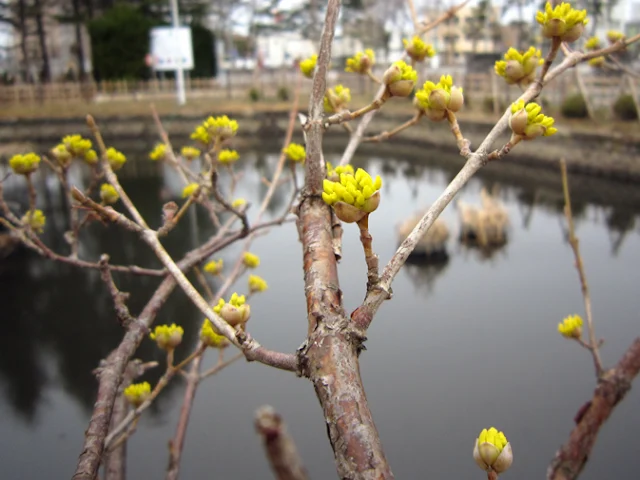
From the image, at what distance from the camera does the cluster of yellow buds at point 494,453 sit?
0.35m

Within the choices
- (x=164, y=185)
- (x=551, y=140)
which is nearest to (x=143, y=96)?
(x=164, y=185)

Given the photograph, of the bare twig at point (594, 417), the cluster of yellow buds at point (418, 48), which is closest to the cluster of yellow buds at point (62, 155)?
the cluster of yellow buds at point (418, 48)

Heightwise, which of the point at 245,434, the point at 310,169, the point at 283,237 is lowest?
the point at 245,434

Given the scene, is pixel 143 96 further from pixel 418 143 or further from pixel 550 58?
pixel 550 58

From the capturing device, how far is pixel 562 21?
0.47 m

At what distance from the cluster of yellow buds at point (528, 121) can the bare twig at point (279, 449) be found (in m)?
0.32

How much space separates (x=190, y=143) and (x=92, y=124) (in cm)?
740

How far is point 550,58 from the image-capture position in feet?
1.53

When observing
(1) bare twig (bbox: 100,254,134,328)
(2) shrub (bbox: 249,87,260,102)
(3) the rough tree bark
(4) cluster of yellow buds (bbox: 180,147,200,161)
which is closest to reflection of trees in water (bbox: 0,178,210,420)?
(4) cluster of yellow buds (bbox: 180,147,200,161)

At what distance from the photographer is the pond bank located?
4.67 m

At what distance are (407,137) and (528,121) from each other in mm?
6520

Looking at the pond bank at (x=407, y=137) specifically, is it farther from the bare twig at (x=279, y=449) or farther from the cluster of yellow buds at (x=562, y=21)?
the bare twig at (x=279, y=449)

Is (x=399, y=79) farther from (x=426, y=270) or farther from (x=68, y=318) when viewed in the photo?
(x=426, y=270)

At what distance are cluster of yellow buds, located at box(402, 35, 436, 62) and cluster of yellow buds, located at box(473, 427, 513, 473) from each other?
0.45m
